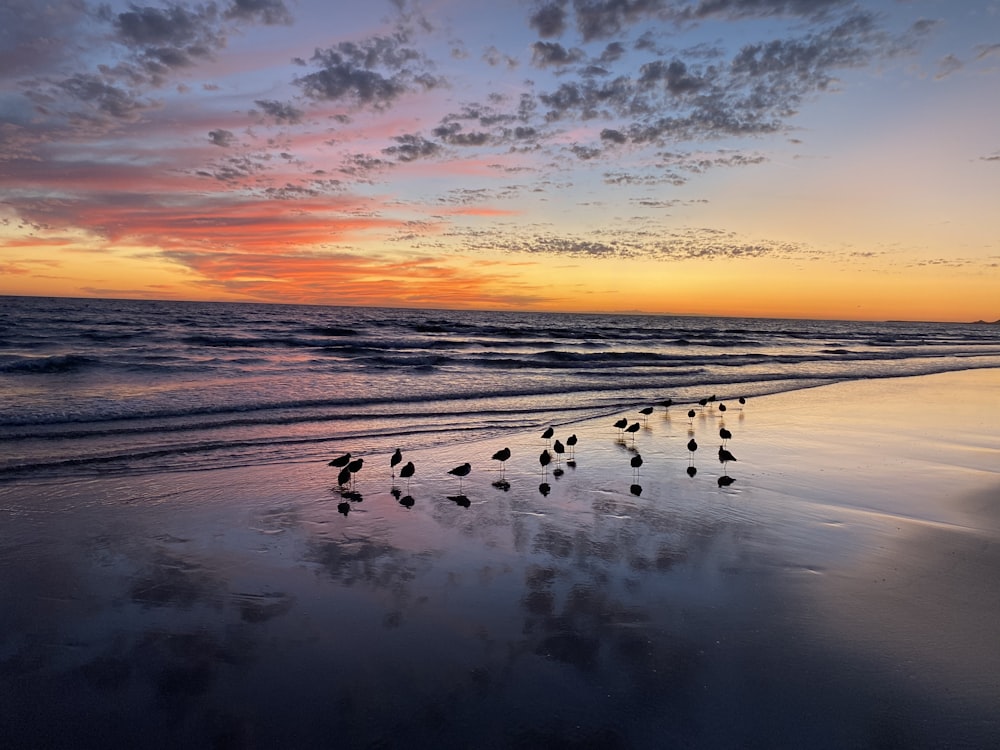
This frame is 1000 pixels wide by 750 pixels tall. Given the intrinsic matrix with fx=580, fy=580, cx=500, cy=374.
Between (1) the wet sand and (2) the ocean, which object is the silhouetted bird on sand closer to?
(1) the wet sand

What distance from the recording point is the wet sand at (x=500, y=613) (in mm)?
3250

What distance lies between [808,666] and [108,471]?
29.8 feet

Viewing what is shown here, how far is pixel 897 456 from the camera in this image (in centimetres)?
1001

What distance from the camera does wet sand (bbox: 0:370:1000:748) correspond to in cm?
325

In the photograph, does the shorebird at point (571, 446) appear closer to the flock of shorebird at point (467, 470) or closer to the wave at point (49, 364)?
the flock of shorebird at point (467, 470)

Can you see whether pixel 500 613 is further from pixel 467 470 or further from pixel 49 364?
pixel 49 364

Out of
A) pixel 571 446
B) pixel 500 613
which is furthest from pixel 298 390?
pixel 500 613

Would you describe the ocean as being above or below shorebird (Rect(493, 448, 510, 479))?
below

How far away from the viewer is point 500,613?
14.6 feet

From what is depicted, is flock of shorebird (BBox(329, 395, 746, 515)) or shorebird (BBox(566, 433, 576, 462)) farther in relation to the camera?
shorebird (BBox(566, 433, 576, 462))

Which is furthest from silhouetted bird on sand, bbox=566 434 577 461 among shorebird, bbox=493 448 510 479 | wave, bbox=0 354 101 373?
wave, bbox=0 354 101 373

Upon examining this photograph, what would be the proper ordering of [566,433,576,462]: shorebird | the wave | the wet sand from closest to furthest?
the wet sand
[566,433,576,462]: shorebird
the wave

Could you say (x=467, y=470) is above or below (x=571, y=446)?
above

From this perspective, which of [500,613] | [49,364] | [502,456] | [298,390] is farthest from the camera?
[49,364]
